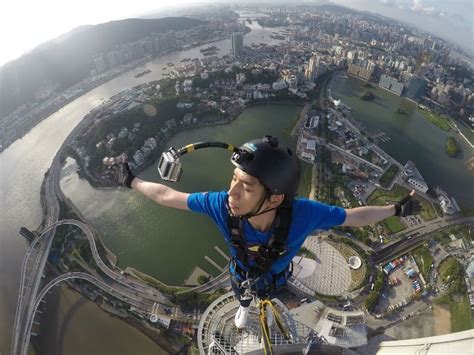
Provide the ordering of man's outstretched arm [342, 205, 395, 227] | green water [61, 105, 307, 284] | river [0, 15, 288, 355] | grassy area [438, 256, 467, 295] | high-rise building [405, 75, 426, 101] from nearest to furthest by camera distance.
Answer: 1. man's outstretched arm [342, 205, 395, 227]
2. river [0, 15, 288, 355]
3. grassy area [438, 256, 467, 295]
4. green water [61, 105, 307, 284]
5. high-rise building [405, 75, 426, 101]

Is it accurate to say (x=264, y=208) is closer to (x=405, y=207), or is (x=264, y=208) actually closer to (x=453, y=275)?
(x=405, y=207)

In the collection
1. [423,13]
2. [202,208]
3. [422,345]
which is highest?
[202,208]

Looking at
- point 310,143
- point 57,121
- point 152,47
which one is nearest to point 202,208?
point 310,143

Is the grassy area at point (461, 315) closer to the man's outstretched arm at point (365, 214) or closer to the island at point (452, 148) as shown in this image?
the man's outstretched arm at point (365, 214)

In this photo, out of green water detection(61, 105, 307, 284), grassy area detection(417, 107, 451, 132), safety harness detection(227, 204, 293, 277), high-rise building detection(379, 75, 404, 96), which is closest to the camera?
safety harness detection(227, 204, 293, 277)

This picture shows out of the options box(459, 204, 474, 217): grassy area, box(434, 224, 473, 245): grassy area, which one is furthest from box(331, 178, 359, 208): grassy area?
box(459, 204, 474, 217): grassy area

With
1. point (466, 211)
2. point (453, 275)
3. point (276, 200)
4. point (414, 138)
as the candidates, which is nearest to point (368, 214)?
point (276, 200)

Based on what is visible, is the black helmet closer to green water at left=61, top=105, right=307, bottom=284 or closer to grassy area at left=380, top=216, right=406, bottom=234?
green water at left=61, top=105, right=307, bottom=284

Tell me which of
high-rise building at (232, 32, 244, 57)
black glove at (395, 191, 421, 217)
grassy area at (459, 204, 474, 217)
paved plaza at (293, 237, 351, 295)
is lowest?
grassy area at (459, 204, 474, 217)

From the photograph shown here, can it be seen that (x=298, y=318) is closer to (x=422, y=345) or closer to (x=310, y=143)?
(x=422, y=345)
